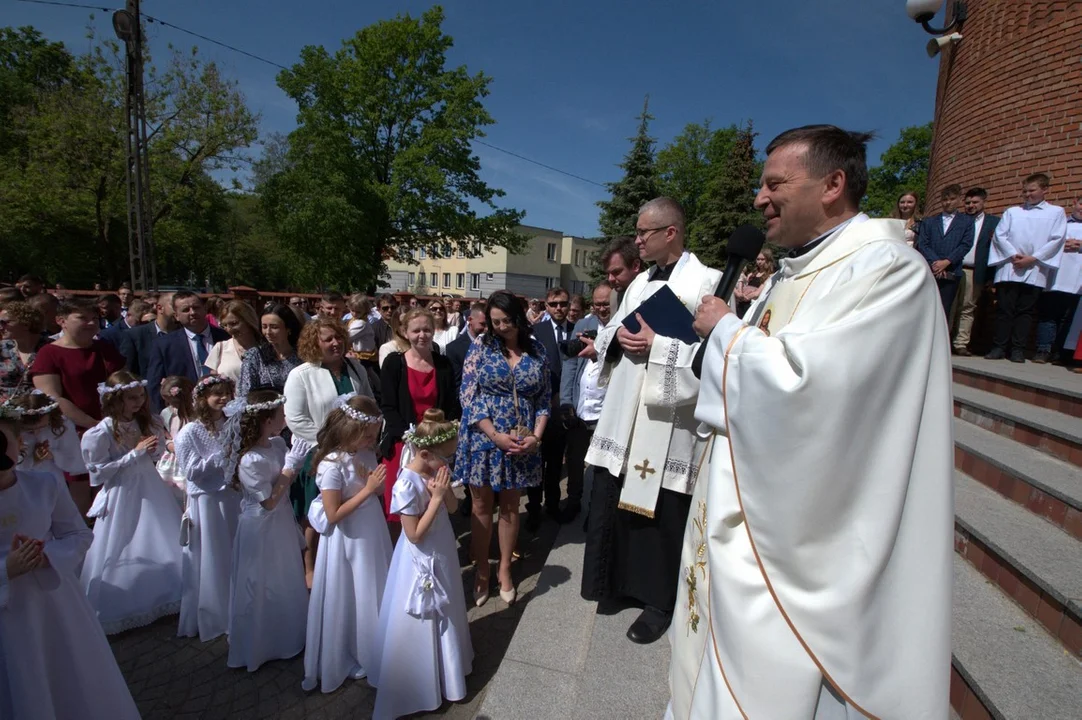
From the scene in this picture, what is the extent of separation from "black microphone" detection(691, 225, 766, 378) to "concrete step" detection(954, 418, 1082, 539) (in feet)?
7.00

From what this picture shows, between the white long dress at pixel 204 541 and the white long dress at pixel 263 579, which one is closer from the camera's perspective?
the white long dress at pixel 263 579

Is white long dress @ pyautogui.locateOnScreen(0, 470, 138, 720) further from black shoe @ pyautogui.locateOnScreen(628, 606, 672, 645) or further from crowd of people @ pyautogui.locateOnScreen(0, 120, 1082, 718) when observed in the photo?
black shoe @ pyautogui.locateOnScreen(628, 606, 672, 645)

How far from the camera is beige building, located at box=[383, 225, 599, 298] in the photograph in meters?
46.5

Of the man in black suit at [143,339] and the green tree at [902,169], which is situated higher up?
the green tree at [902,169]

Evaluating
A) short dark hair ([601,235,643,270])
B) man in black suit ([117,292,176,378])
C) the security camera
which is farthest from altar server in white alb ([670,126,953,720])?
the security camera

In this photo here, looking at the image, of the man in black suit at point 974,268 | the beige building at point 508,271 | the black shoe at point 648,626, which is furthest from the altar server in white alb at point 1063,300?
the beige building at point 508,271

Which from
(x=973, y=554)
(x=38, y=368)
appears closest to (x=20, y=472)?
(x=38, y=368)

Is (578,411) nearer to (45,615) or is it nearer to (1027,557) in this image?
(1027,557)

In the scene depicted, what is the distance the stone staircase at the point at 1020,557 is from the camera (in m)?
1.93

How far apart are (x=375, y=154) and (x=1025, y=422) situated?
76.8ft

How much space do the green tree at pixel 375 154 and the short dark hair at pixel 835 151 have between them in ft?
66.9

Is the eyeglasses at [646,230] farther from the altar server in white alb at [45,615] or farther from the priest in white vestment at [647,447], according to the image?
the altar server in white alb at [45,615]

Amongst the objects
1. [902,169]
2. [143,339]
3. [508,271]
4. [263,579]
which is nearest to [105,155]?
[143,339]

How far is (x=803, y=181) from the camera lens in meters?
1.65
